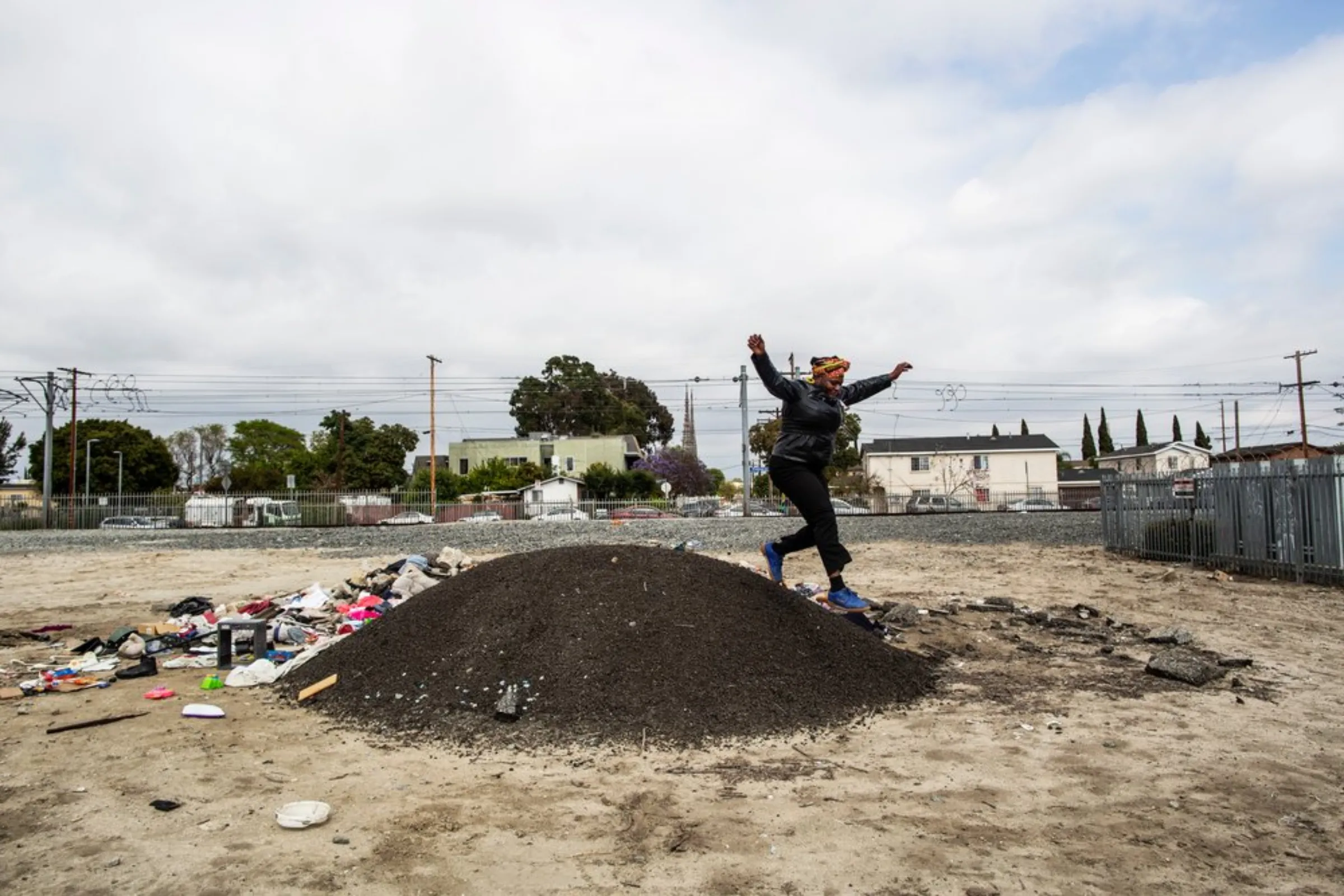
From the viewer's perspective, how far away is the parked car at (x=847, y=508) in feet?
133

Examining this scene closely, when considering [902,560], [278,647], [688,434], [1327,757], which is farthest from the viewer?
[688,434]

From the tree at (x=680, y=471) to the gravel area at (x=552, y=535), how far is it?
114ft

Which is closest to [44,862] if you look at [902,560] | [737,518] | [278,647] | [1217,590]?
[278,647]

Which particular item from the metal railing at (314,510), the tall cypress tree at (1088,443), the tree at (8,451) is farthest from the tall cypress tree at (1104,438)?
the tree at (8,451)

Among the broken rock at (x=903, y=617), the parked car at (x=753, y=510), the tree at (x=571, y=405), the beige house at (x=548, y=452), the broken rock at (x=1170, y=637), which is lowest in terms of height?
the broken rock at (x=1170, y=637)

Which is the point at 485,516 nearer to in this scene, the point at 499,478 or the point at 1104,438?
the point at 499,478

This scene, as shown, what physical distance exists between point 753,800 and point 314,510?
3960 centimetres

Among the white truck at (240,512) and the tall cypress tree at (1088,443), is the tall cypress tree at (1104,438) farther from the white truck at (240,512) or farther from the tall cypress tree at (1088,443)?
the white truck at (240,512)

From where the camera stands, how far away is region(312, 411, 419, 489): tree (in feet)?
209

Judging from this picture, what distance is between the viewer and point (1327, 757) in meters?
3.97

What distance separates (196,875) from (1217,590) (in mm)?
12142

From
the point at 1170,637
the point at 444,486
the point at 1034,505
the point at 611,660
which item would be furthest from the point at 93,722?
the point at 444,486

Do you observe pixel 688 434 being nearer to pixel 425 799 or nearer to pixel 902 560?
pixel 902 560

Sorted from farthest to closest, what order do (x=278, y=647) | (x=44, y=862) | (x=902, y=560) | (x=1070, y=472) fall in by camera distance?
(x=1070, y=472) → (x=902, y=560) → (x=278, y=647) → (x=44, y=862)
